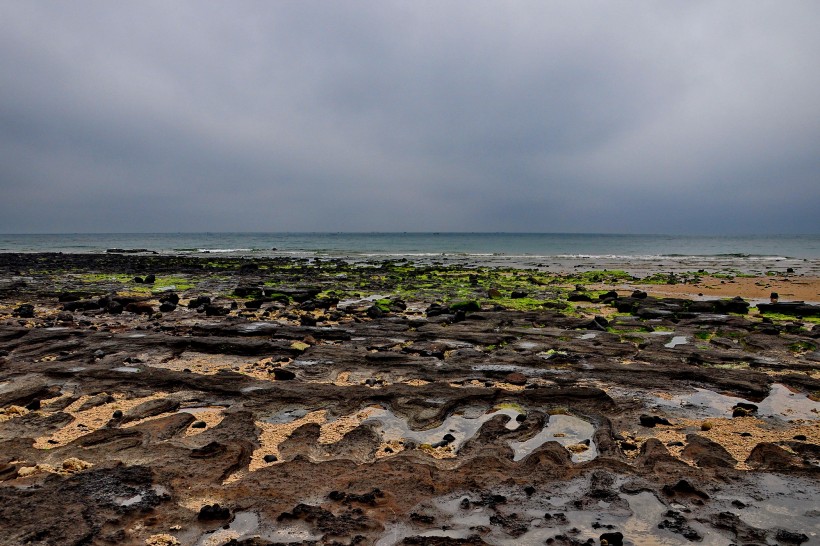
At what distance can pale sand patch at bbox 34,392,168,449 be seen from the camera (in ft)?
22.5

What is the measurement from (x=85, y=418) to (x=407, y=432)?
5.35 m

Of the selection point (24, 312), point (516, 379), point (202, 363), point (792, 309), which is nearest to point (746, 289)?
point (792, 309)

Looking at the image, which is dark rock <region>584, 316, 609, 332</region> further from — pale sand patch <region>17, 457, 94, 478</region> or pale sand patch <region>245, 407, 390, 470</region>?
pale sand patch <region>17, 457, 94, 478</region>

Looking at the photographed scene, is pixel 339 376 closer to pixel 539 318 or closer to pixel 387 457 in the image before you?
pixel 387 457

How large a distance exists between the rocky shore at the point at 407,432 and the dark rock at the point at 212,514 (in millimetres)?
10

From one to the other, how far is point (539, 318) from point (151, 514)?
14.7 m

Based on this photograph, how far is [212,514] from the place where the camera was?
4.89 metres

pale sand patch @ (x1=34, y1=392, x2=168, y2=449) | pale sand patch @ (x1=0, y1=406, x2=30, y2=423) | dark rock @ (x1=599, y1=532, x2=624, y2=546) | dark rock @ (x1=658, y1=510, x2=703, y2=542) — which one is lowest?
pale sand patch @ (x1=34, y1=392, x2=168, y2=449)

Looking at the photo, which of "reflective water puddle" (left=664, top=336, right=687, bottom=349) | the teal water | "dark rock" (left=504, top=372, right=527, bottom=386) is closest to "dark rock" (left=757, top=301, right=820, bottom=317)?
"reflective water puddle" (left=664, top=336, right=687, bottom=349)

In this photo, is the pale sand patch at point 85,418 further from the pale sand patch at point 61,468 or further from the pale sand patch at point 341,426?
the pale sand patch at point 341,426

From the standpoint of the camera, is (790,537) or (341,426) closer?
(790,537)

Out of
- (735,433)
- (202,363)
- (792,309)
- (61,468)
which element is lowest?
(202,363)

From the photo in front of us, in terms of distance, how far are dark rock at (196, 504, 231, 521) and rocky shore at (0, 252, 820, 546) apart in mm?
10

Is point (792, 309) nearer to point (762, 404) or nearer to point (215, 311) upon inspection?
point (762, 404)
